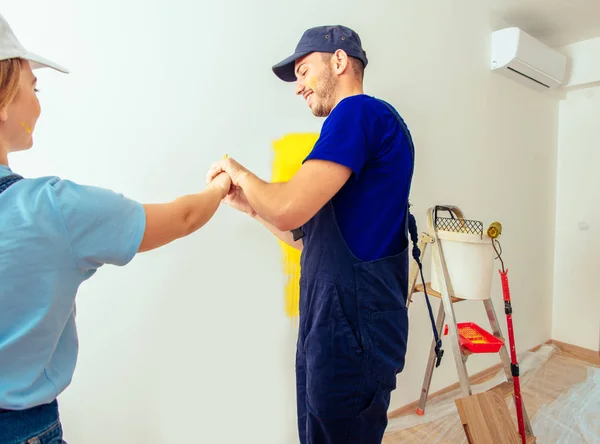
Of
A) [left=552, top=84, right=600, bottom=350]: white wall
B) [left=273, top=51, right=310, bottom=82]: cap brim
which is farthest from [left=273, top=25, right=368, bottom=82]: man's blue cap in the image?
[left=552, top=84, right=600, bottom=350]: white wall

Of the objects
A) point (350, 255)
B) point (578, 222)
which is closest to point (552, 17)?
point (578, 222)

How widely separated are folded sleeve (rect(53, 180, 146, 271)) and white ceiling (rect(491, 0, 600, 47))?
255cm

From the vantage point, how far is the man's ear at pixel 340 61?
1.11 meters

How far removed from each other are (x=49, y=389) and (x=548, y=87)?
340 centimetres

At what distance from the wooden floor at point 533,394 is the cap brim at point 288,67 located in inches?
66.2

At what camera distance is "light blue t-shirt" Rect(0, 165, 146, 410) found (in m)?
0.55

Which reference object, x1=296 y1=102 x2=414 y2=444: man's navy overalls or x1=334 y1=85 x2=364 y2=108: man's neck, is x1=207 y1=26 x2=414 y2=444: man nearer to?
x1=296 y1=102 x2=414 y2=444: man's navy overalls

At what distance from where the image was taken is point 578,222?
301 centimetres

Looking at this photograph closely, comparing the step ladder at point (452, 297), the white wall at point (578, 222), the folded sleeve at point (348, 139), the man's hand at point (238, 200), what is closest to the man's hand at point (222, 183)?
the man's hand at point (238, 200)

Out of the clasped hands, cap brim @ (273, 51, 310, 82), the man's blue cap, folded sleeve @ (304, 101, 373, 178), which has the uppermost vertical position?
the man's blue cap

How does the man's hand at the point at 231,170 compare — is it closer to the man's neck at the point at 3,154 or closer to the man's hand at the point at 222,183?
the man's hand at the point at 222,183

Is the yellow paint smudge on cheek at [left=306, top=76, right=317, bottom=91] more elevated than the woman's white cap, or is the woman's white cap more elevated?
the yellow paint smudge on cheek at [left=306, top=76, right=317, bottom=91]

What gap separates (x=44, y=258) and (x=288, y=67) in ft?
3.04

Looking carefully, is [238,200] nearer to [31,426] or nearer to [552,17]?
[31,426]
